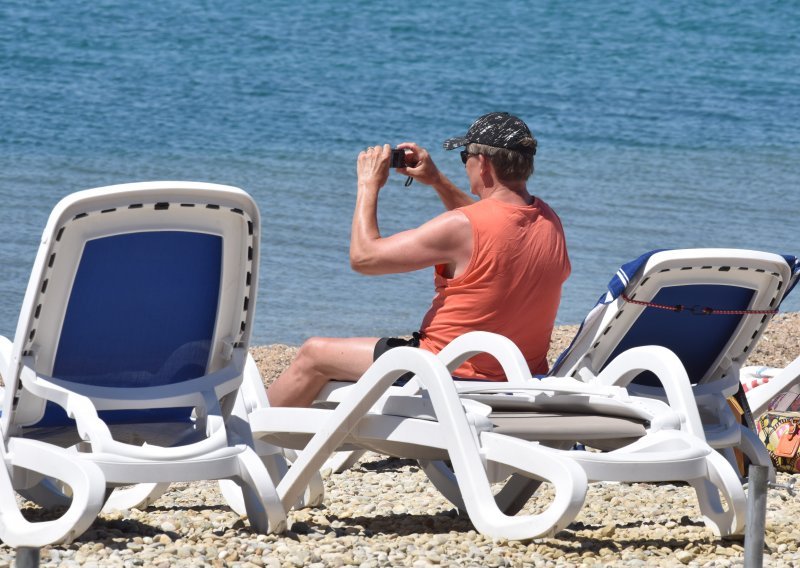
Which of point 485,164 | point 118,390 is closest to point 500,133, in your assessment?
point 485,164

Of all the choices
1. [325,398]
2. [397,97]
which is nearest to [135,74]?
[397,97]

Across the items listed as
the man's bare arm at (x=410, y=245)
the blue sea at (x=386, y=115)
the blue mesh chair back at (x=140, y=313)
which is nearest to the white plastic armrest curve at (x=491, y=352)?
the man's bare arm at (x=410, y=245)

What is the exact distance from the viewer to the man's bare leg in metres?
4.70

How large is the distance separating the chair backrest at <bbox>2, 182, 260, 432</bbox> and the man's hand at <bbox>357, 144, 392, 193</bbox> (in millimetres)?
882

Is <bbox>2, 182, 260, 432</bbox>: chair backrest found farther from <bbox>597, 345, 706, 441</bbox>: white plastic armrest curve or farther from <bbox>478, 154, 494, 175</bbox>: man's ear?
<bbox>597, 345, 706, 441</bbox>: white plastic armrest curve

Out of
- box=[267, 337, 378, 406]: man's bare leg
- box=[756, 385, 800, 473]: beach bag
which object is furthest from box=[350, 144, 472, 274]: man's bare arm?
box=[756, 385, 800, 473]: beach bag

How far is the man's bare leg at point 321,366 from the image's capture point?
4.70 m

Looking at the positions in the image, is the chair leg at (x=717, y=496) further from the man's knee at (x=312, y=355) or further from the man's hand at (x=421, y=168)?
the man's hand at (x=421, y=168)

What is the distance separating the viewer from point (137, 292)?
12.6ft

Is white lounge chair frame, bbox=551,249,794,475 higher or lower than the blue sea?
higher

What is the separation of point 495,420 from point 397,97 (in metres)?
20.4

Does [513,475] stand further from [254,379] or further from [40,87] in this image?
[40,87]

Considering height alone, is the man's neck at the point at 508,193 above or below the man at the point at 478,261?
above

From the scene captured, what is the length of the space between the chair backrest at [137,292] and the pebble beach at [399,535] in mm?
420
